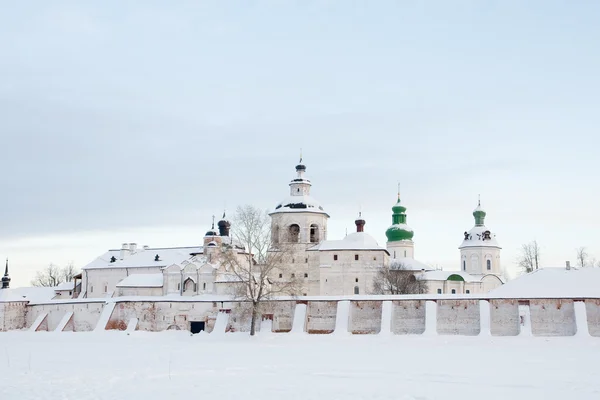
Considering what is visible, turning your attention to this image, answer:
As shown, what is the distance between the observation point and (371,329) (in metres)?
30.3

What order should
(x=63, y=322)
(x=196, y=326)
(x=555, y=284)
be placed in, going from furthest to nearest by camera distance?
(x=63, y=322), (x=196, y=326), (x=555, y=284)

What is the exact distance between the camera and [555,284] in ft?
99.2

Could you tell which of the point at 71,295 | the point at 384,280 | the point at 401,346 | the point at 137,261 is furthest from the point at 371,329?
the point at 71,295

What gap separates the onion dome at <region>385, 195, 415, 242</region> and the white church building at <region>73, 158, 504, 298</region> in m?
5.48

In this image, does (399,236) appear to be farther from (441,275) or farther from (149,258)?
(149,258)

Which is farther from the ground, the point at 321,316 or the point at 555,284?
the point at 555,284

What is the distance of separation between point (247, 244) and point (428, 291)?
21606 mm

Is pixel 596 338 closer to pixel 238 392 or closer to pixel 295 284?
pixel 295 284

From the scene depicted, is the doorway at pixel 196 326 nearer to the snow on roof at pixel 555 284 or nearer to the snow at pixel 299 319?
the snow at pixel 299 319

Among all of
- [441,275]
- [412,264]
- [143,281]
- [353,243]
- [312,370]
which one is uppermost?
[353,243]

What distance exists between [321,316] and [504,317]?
25.9 ft

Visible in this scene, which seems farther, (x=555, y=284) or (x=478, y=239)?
(x=478, y=239)

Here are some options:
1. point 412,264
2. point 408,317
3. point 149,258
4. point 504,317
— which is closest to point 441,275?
point 412,264

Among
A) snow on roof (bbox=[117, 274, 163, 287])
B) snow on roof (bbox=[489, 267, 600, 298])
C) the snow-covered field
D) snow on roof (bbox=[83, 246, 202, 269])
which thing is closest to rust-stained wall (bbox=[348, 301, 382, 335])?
the snow-covered field
